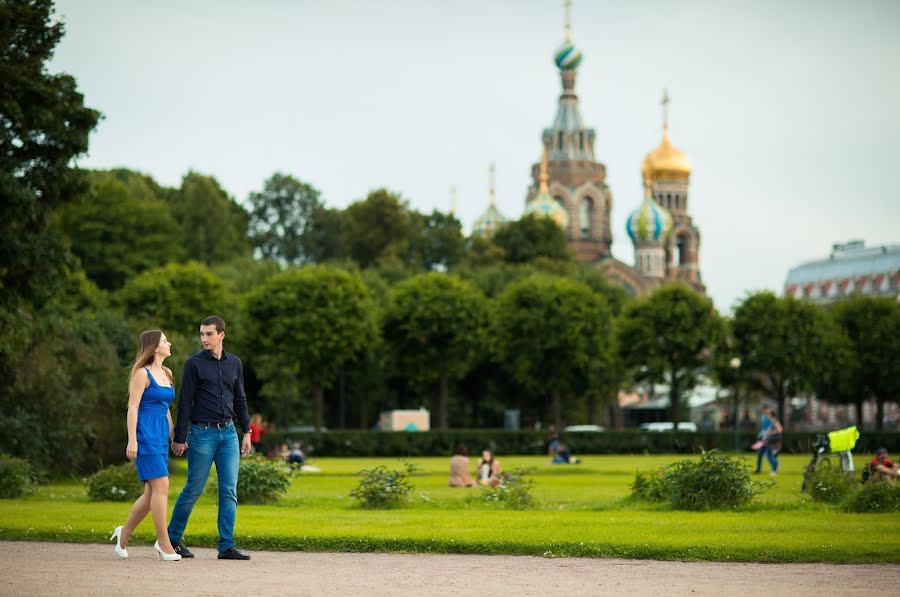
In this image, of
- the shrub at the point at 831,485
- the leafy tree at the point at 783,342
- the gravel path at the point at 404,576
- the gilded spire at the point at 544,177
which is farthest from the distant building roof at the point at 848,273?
the gravel path at the point at 404,576

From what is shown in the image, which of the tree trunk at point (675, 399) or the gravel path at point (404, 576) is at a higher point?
the tree trunk at point (675, 399)

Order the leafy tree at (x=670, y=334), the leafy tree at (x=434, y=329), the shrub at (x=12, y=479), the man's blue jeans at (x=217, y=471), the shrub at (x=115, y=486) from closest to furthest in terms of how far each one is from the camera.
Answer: the man's blue jeans at (x=217, y=471) → the shrub at (x=115, y=486) → the shrub at (x=12, y=479) → the leafy tree at (x=434, y=329) → the leafy tree at (x=670, y=334)

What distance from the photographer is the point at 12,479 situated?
2330 cm

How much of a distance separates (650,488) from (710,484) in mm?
1553

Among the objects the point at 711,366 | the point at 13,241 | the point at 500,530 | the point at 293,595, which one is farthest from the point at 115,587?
the point at 711,366

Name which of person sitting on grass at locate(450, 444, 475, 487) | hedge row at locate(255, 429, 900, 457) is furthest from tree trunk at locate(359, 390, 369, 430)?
person sitting on grass at locate(450, 444, 475, 487)

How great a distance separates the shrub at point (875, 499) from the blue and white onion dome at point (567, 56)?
153m

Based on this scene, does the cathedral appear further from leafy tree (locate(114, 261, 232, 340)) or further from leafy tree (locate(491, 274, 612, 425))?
leafy tree (locate(114, 261, 232, 340))

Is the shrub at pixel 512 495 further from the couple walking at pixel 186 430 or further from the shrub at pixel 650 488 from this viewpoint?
the couple walking at pixel 186 430

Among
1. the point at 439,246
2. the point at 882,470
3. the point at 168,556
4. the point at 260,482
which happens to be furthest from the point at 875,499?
the point at 439,246

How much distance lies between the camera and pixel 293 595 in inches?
453

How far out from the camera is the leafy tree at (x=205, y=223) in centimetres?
10169

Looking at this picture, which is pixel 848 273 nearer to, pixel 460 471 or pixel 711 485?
pixel 460 471

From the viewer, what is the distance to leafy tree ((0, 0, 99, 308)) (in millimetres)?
29656
